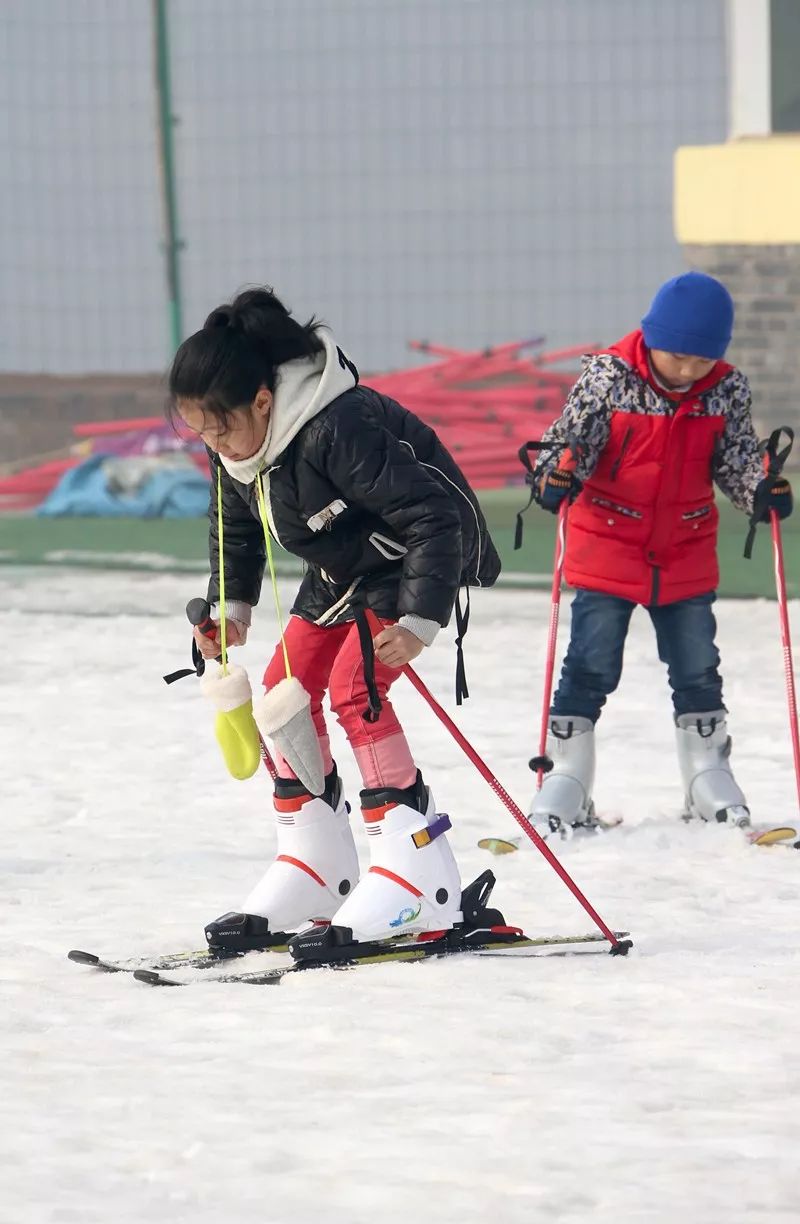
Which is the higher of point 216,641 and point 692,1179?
point 216,641

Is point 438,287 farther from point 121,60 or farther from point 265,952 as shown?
point 265,952

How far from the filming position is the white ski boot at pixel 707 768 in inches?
189

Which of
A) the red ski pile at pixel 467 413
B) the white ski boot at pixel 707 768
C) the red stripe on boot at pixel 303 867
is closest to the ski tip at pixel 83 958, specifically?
the red stripe on boot at pixel 303 867

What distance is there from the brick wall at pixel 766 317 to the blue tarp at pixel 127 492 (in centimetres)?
328

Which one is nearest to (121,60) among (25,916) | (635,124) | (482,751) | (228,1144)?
(635,124)

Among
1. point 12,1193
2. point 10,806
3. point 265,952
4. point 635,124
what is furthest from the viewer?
point 635,124

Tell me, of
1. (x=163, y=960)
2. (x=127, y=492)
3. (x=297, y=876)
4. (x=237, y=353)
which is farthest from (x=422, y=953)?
(x=127, y=492)

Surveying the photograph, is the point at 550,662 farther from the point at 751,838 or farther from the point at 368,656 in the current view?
the point at 368,656

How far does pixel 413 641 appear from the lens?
11.1 feet

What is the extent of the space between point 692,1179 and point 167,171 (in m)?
10.0

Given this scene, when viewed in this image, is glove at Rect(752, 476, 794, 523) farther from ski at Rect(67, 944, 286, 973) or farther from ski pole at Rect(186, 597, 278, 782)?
ski at Rect(67, 944, 286, 973)

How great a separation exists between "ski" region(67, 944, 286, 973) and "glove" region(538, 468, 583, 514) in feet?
4.63

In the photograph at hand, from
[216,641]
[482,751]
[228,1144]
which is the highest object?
[216,641]

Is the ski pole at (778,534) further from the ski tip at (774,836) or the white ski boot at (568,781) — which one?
the white ski boot at (568,781)
